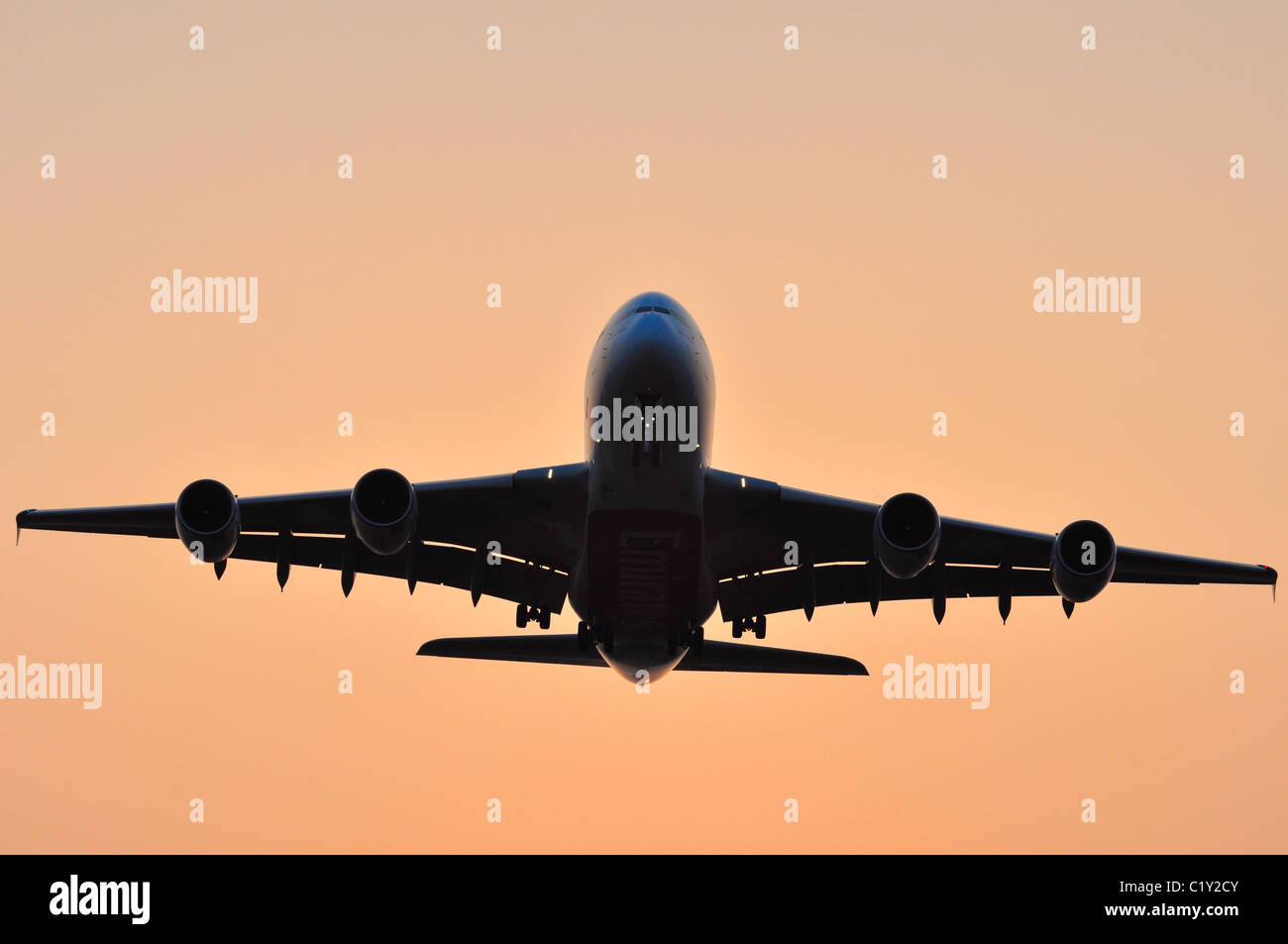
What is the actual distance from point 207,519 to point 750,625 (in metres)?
12.0

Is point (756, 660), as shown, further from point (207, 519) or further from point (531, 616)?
point (207, 519)

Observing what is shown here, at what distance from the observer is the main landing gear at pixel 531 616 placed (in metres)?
29.6

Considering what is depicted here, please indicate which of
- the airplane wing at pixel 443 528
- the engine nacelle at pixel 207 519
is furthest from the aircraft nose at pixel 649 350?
the engine nacelle at pixel 207 519

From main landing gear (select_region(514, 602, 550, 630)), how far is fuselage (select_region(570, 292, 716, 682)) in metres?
4.08

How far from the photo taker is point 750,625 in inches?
1184

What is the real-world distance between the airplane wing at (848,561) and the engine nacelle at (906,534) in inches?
10.9

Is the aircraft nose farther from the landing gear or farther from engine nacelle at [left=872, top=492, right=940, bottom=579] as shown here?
the landing gear

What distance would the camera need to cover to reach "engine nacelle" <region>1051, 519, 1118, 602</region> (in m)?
24.1
